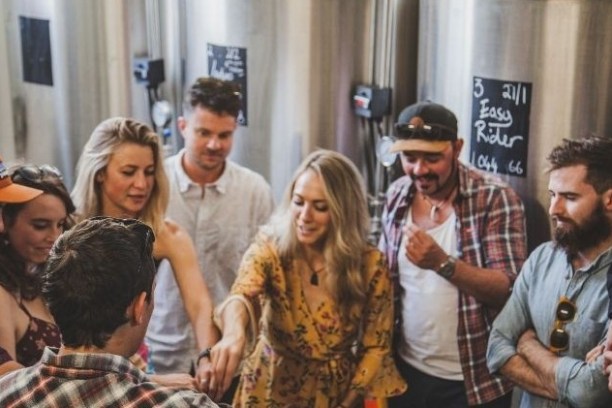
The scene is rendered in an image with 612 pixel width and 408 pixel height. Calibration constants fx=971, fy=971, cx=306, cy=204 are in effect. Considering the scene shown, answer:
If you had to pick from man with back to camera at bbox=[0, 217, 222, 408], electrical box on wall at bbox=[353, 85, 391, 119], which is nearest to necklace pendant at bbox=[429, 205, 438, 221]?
electrical box on wall at bbox=[353, 85, 391, 119]

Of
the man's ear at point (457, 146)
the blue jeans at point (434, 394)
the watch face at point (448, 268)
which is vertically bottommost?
the blue jeans at point (434, 394)

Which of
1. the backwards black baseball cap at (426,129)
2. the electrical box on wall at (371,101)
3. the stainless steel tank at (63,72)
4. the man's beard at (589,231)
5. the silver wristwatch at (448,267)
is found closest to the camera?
the man's beard at (589,231)

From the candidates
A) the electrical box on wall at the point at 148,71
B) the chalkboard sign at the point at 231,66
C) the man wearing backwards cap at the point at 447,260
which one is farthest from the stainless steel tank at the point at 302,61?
the man wearing backwards cap at the point at 447,260

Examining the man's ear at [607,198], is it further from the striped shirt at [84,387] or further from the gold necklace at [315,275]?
the striped shirt at [84,387]

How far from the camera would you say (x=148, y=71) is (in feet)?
12.1

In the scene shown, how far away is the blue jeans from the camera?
116 inches

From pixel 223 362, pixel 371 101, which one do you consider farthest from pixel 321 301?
pixel 371 101

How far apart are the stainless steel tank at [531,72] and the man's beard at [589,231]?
426 mm

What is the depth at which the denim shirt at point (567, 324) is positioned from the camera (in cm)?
240

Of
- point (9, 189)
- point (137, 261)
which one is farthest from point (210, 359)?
point (137, 261)

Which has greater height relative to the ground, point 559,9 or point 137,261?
point 559,9

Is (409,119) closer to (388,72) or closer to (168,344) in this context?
(388,72)

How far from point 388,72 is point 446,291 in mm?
875

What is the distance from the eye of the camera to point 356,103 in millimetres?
3367
